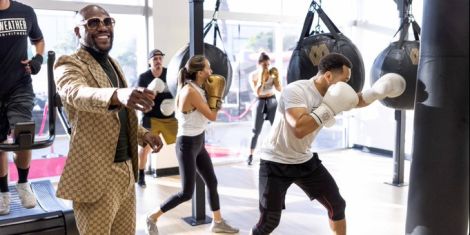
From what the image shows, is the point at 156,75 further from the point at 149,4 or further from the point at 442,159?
the point at 442,159

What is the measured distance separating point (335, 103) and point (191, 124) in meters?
1.44

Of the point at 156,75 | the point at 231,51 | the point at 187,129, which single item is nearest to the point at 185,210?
the point at 187,129

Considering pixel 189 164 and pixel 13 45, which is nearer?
pixel 13 45

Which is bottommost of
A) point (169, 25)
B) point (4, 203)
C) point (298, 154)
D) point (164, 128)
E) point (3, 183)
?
point (4, 203)

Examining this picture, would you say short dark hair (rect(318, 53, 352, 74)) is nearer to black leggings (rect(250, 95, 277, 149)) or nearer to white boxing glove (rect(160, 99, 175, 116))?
white boxing glove (rect(160, 99, 175, 116))

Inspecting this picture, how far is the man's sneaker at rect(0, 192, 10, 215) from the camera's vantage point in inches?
116

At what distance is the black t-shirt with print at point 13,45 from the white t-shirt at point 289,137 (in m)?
1.58

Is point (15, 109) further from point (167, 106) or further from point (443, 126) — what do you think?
point (443, 126)

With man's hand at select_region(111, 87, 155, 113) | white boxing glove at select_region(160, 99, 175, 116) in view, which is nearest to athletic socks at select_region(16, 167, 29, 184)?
man's hand at select_region(111, 87, 155, 113)

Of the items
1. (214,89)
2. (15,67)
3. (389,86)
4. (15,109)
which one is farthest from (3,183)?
(389,86)

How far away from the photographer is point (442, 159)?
1860mm

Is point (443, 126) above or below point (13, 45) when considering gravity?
below

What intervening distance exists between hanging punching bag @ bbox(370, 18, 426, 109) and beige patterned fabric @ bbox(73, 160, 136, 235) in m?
2.62

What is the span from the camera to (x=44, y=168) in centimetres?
624
